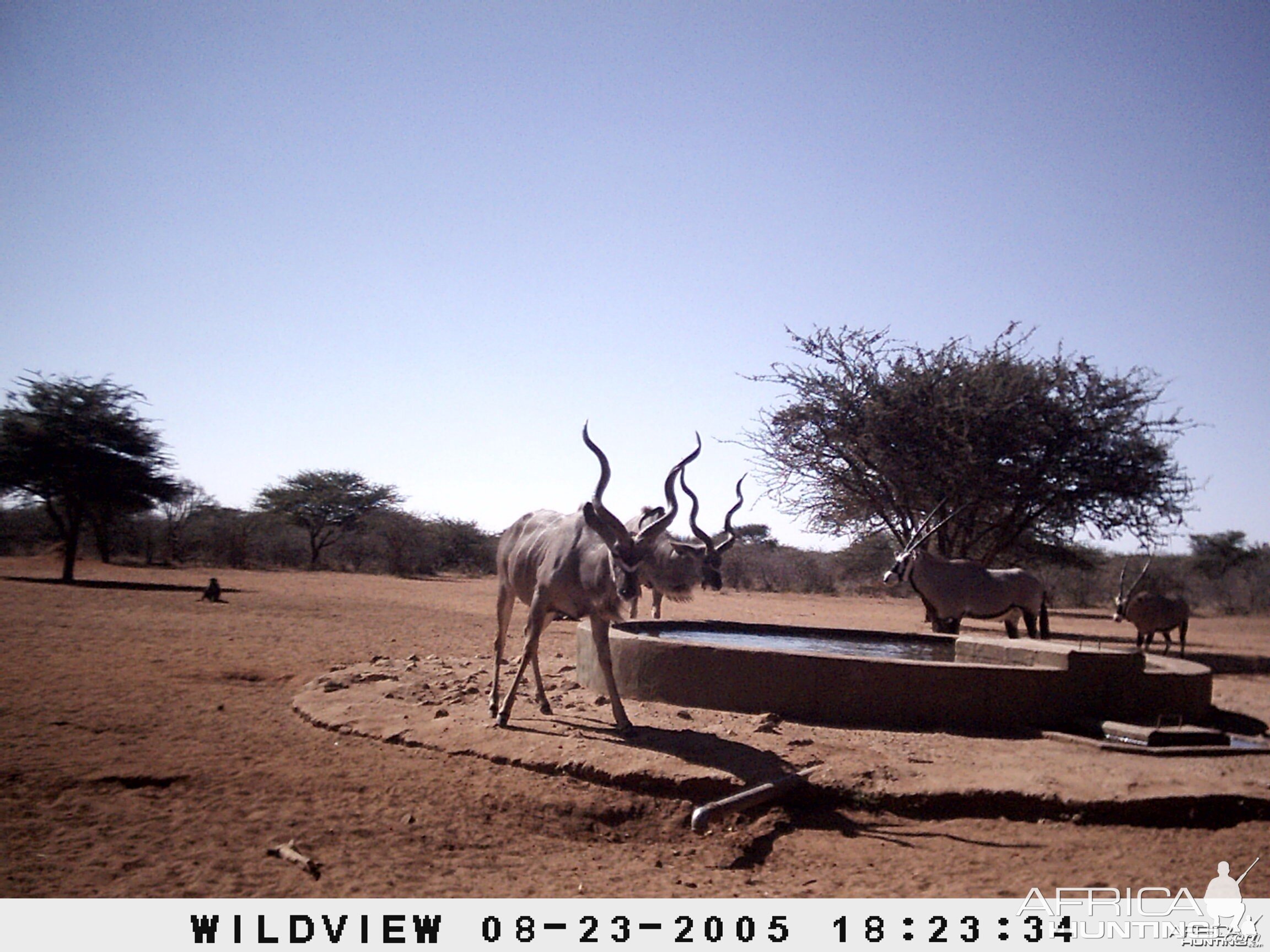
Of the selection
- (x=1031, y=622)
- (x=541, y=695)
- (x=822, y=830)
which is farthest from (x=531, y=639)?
(x=1031, y=622)

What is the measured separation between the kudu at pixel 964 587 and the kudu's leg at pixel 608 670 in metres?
7.29

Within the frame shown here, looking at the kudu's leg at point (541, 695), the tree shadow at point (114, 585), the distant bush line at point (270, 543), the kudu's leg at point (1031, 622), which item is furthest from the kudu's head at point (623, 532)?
the distant bush line at point (270, 543)

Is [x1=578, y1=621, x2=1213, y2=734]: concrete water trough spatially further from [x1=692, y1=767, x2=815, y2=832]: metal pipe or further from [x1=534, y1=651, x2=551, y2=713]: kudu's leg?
[x1=692, y1=767, x2=815, y2=832]: metal pipe

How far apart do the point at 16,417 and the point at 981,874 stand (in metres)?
25.3

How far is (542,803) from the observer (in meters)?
6.08

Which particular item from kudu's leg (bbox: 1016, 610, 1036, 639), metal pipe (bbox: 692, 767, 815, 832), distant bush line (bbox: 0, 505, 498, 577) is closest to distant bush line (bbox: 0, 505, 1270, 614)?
distant bush line (bbox: 0, 505, 498, 577)

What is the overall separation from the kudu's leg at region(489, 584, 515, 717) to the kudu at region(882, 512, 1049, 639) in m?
7.11

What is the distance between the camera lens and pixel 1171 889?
16.7ft

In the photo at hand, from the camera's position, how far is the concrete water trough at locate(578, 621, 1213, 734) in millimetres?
8414

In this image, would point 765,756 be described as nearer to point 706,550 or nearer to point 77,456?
point 706,550
